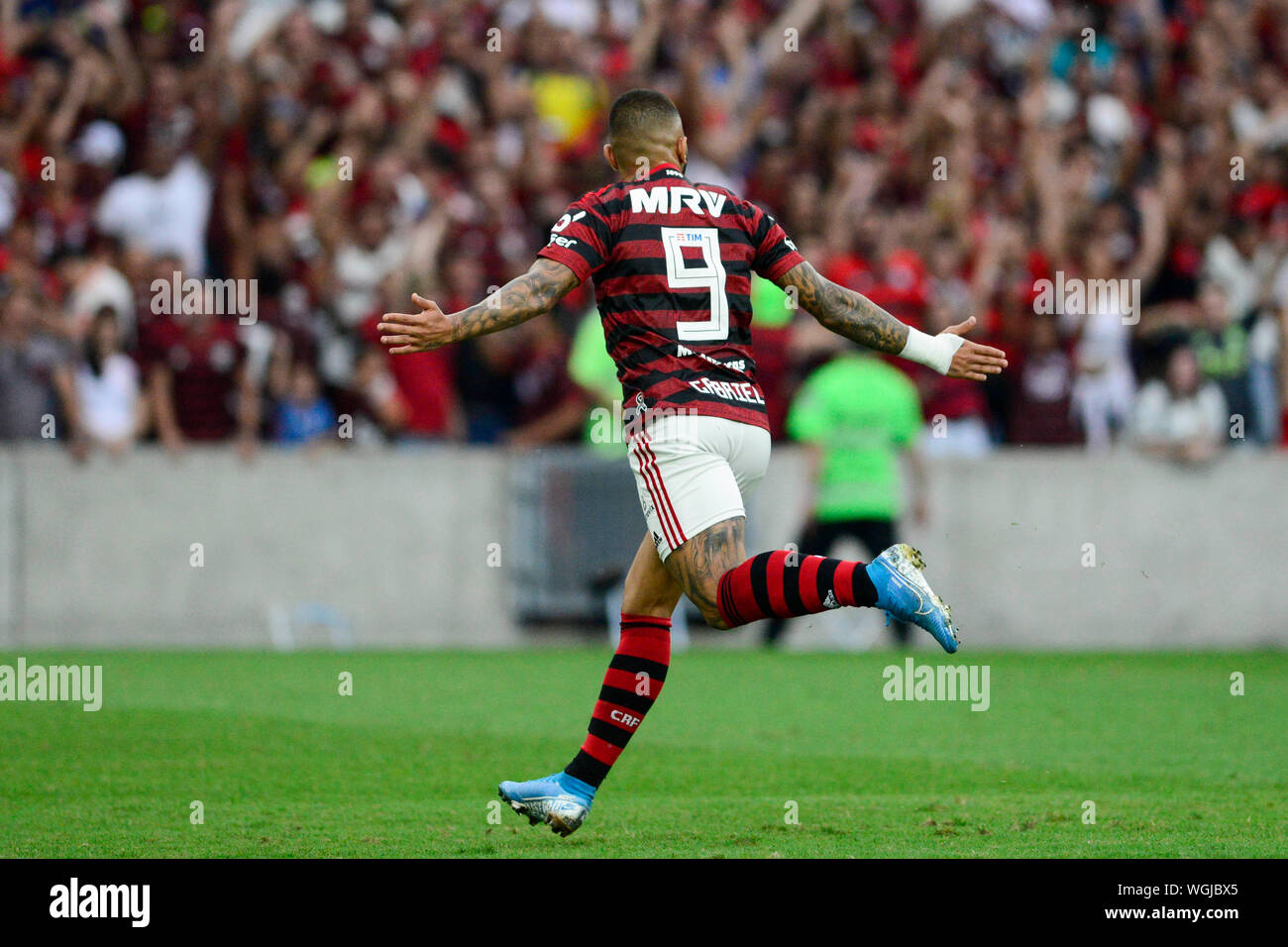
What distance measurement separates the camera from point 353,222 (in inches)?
665

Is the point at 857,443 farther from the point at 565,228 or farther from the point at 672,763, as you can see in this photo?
the point at 565,228

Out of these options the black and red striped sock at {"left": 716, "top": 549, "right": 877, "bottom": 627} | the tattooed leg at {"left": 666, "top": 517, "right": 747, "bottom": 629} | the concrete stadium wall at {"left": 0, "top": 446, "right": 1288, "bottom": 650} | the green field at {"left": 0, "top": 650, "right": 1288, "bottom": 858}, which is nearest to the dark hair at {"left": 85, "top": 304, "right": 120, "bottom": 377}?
the concrete stadium wall at {"left": 0, "top": 446, "right": 1288, "bottom": 650}

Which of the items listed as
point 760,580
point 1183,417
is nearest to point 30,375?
point 1183,417

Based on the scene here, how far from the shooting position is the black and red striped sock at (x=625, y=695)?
7.19 meters

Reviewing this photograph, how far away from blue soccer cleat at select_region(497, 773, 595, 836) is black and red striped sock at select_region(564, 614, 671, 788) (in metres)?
A: 0.06

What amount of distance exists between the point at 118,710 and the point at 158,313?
5.46 metres

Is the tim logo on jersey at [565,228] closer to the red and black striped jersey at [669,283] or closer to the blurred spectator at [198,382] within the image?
the red and black striped jersey at [669,283]

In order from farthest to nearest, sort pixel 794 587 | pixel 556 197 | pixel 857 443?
1. pixel 556 197
2. pixel 857 443
3. pixel 794 587

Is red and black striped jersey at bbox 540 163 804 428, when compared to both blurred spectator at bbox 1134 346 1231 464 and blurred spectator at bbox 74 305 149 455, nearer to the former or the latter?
blurred spectator at bbox 74 305 149 455

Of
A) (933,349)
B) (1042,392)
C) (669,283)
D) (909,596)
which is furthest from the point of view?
(1042,392)

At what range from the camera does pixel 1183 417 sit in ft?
53.7

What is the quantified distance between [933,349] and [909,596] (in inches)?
47.8
